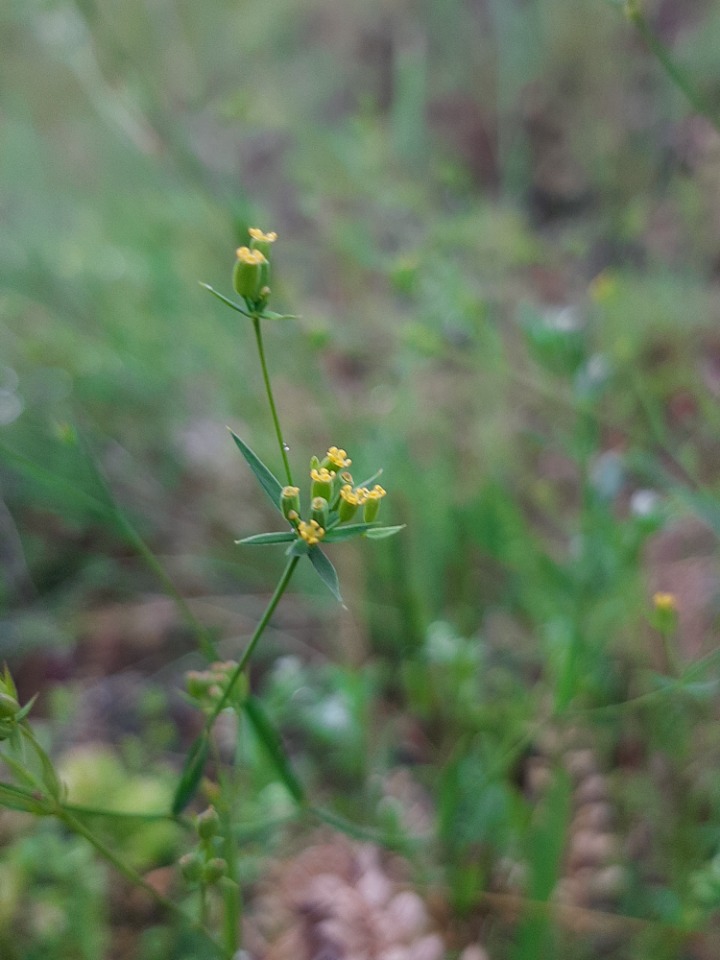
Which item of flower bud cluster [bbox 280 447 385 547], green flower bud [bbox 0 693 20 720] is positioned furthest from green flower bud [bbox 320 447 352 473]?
green flower bud [bbox 0 693 20 720]

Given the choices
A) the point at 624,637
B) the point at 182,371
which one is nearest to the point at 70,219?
the point at 182,371

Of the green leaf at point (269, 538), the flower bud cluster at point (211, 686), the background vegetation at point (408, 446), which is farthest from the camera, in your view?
the background vegetation at point (408, 446)

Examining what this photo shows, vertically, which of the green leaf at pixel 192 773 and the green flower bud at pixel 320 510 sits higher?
the green flower bud at pixel 320 510

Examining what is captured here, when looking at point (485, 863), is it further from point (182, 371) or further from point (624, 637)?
point (182, 371)

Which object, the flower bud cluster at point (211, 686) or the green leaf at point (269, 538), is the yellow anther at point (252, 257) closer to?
the green leaf at point (269, 538)

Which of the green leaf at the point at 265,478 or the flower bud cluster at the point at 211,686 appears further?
the flower bud cluster at the point at 211,686

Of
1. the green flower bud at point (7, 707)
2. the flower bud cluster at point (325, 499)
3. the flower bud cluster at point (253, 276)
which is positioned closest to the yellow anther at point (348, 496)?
the flower bud cluster at point (325, 499)

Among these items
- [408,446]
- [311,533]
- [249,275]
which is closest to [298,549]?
[311,533]

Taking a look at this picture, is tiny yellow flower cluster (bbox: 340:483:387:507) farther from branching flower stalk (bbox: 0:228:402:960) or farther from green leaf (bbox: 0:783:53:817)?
green leaf (bbox: 0:783:53:817)
